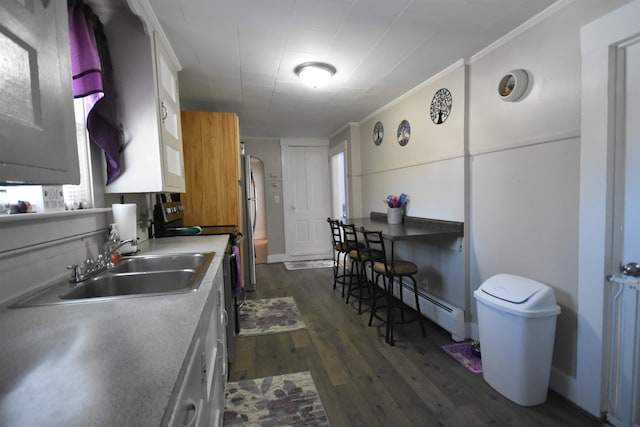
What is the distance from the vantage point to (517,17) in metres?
1.92

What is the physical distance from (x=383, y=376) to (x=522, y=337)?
0.91m

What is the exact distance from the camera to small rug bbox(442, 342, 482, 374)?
2.17m

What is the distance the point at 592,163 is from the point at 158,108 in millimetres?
2518

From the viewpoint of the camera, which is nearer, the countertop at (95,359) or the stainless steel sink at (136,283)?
the countertop at (95,359)

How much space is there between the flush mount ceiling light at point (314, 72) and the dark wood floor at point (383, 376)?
2.28 m

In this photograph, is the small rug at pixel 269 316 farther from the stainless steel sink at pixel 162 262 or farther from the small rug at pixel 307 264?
the small rug at pixel 307 264

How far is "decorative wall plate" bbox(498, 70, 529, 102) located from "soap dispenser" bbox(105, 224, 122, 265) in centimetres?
259

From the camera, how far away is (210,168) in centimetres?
314

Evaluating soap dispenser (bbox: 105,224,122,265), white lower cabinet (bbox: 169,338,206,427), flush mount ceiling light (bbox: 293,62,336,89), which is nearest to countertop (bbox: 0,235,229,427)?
white lower cabinet (bbox: 169,338,206,427)

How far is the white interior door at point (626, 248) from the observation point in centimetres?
151

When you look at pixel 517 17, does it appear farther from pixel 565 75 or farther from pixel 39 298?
pixel 39 298

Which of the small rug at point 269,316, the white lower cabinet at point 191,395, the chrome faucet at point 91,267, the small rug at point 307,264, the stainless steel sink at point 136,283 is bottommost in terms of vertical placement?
the small rug at point 269,316

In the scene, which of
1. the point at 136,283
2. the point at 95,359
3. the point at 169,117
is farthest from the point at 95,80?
the point at 95,359

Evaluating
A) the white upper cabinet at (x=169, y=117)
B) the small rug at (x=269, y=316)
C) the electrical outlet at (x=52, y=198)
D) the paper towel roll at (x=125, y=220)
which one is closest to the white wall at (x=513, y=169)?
the small rug at (x=269, y=316)
